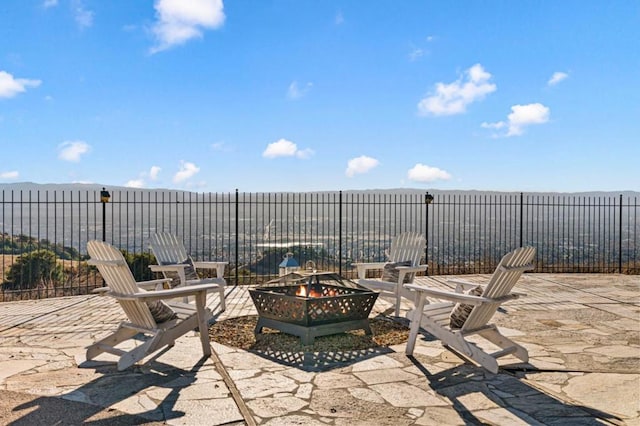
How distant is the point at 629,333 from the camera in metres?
4.84

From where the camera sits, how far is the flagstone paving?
278cm

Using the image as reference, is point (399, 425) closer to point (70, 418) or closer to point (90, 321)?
point (70, 418)

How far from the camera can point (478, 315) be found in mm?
3674

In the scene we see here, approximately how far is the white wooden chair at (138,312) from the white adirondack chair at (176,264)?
143 cm

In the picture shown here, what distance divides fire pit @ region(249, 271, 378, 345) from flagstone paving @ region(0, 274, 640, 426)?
1.23ft

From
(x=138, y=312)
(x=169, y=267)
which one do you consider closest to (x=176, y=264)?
(x=169, y=267)

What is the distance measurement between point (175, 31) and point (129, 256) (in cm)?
529

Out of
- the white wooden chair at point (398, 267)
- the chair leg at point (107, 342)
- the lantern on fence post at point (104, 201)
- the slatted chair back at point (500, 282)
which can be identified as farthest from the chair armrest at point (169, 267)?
the slatted chair back at point (500, 282)

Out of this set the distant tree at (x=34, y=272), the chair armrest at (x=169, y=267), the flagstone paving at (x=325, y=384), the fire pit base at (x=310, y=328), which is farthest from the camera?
the distant tree at (x=34, y=272)

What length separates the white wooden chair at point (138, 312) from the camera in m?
3.50

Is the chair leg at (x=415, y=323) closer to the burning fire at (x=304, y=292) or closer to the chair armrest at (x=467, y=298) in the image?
the chair armrest at (x=467, y=298)

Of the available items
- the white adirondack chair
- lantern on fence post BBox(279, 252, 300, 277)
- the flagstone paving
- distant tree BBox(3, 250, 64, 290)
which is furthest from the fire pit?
distant tree BBox(3, 250, 64, 290)

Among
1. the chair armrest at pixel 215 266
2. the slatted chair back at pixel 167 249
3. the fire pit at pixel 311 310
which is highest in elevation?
the slatted chair back at pixel 167 249

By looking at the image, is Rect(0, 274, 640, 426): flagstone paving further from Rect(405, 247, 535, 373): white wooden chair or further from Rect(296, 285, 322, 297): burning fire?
Rect(296, 285, 322, 297): burning fire
